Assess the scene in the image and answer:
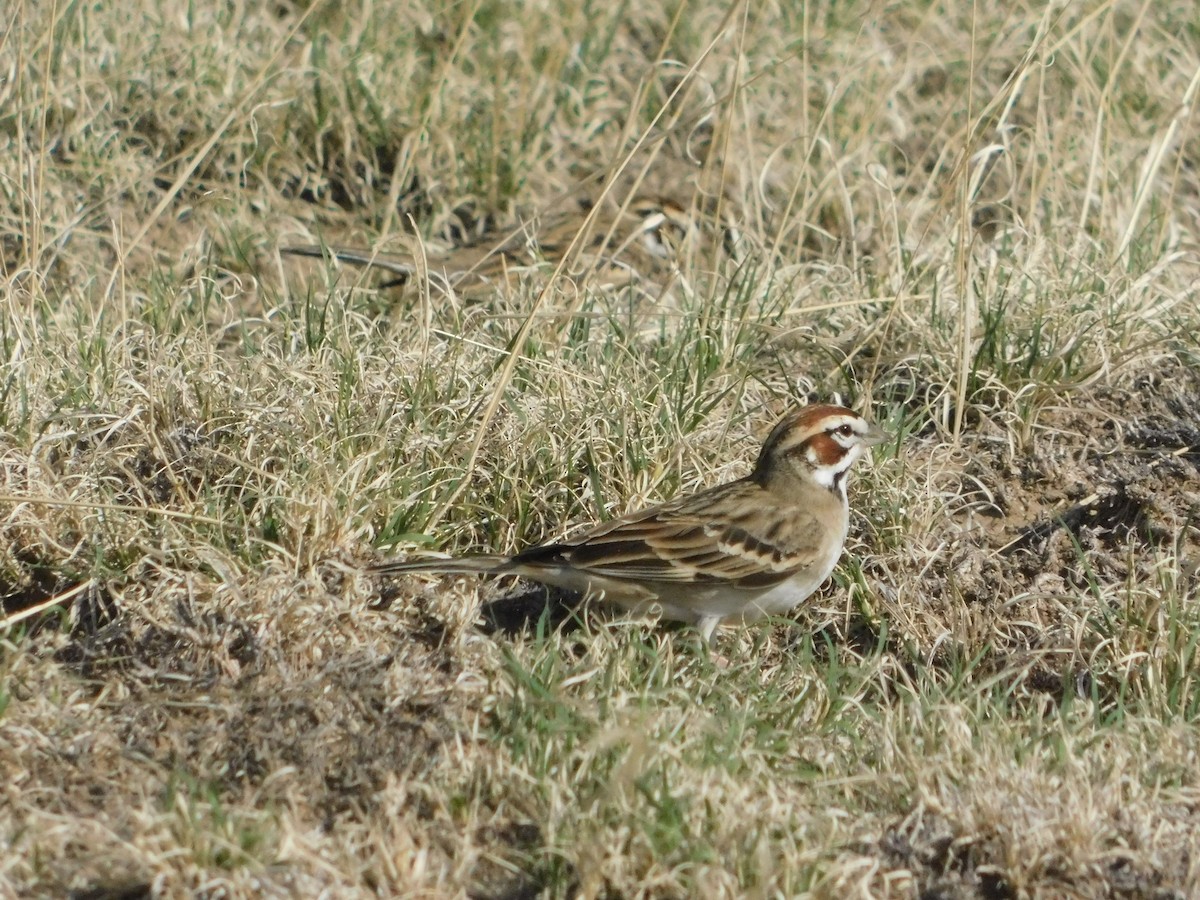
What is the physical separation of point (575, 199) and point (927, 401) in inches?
119

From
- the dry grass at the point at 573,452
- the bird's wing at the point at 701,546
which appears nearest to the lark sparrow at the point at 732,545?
the bird's wing at the point at 701,546

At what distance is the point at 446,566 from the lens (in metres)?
5.23

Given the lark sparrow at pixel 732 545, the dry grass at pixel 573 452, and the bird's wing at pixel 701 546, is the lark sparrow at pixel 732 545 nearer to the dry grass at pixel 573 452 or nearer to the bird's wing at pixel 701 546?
the bird's wing at pixel 701 546

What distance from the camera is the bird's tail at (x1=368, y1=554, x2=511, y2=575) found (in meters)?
5.20

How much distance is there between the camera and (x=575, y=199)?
8.91 metres

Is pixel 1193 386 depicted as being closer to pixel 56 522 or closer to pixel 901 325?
pixel 901 325

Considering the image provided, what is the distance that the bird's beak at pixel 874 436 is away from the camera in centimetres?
587

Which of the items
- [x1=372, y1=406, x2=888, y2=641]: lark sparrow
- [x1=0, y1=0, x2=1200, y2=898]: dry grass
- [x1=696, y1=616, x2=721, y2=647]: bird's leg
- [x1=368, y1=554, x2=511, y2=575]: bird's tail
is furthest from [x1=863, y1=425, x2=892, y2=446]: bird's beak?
[x1=368, y1=554, x2=511, y2=575]: bird's tail

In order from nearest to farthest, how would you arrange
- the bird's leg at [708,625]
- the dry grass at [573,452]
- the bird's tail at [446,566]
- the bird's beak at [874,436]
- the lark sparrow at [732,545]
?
the dry grass at [573,452] < the bird's tail at [446,566] < the lark sparrow at [732,545] < the bird's leg at [708,625] < the bird's beak at [874,436]

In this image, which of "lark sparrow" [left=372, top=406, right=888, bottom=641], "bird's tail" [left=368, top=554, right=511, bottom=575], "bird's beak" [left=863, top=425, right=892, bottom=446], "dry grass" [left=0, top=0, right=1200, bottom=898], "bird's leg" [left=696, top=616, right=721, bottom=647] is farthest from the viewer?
"bird's beak" [left=863, top=425, right=892, bottom=446]

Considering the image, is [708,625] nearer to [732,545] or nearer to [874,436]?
[732,545]

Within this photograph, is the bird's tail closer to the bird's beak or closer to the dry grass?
the dry grass

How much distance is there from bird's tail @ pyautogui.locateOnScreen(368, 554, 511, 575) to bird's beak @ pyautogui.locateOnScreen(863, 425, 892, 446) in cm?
138

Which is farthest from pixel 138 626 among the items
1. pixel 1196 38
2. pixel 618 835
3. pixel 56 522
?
pixel 1196 38
